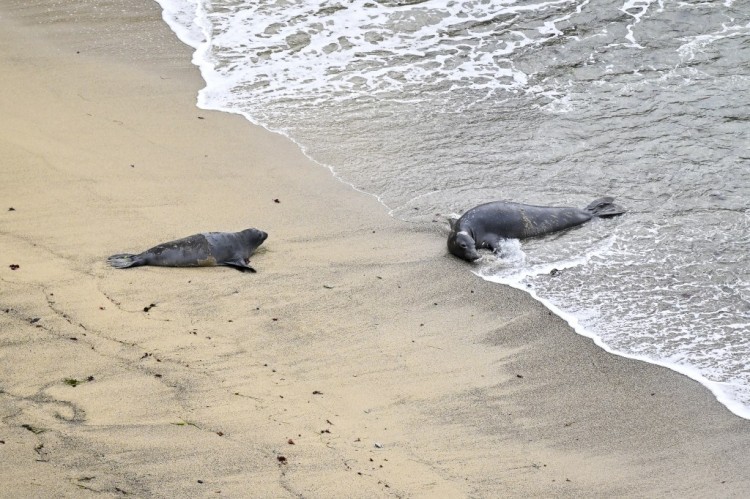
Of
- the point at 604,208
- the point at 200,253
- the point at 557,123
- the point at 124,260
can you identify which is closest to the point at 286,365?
the point at 200,253

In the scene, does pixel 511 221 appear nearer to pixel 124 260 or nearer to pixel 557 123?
pixel 557 123

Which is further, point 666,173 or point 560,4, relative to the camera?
point 560,4

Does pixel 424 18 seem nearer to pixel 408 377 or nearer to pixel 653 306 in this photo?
pixel 653 306

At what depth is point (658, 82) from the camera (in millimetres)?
10773

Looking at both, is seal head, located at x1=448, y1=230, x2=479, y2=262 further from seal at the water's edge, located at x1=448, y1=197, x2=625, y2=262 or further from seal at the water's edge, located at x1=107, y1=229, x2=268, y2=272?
seal at the water's edge, located at x1=107, y1=229, x2=268, y2=272

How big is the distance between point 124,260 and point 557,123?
16.1 feet

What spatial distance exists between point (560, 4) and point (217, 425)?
386 inches

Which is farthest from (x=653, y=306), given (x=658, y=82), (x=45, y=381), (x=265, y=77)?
(x=265, y=77)

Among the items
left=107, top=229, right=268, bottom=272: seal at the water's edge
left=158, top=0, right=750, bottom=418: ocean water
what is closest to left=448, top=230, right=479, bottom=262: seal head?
left=158, top=0, right=750, bottom=418: ocean water

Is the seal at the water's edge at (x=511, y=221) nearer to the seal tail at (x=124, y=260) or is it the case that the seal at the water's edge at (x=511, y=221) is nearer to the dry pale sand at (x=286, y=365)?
the dry pale sand at (x=286, y=365)

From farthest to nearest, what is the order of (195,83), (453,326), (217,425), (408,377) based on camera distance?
(195,83) < (453,326) < (408,377) < (217,425)

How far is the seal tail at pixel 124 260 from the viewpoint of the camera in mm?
6527

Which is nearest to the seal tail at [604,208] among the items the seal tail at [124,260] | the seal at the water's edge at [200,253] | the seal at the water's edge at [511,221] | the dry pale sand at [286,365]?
the seal at the water's edge at [511,221]

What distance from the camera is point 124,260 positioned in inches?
261
